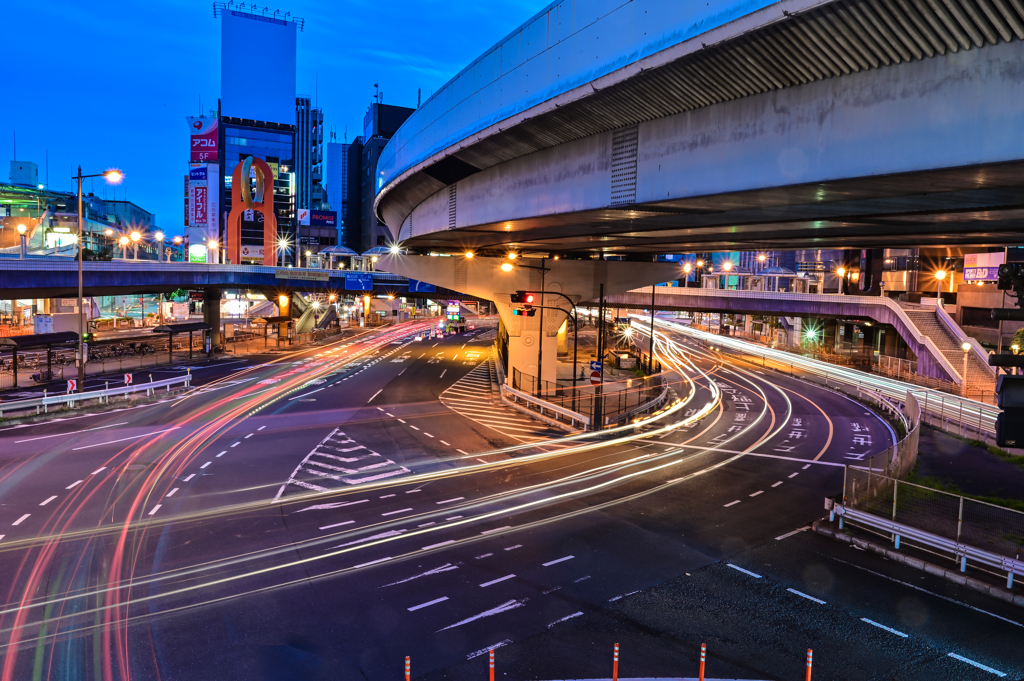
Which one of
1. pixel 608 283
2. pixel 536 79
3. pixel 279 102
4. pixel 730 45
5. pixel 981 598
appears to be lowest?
pixel 981 598

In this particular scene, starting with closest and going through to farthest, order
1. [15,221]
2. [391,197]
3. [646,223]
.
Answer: [646,223] → [391,197] → [15,221]

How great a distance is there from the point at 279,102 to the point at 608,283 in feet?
468

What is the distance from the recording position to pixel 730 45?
820 cm

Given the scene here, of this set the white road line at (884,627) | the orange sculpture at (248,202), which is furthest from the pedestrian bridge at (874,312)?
the orange sculpture at (248,202)

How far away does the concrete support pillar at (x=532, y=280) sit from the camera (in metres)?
32.9

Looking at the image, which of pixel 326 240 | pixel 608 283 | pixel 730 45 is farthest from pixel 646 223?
pixel 326 240

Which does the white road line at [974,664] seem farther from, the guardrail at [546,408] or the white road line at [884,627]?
the guardrail at [546,408]

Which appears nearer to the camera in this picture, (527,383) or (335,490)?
(335,490)

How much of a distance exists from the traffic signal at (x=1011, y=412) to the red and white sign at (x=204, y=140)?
14741cm

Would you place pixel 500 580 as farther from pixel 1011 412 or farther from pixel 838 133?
pixel 1011 412

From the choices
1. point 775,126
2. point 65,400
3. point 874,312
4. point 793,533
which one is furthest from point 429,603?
point 874,312

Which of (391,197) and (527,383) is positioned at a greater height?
(391,197)

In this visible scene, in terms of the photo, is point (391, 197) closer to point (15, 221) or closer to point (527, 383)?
point (527, 383)

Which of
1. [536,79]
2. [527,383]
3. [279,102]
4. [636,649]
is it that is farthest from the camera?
[279,102]
